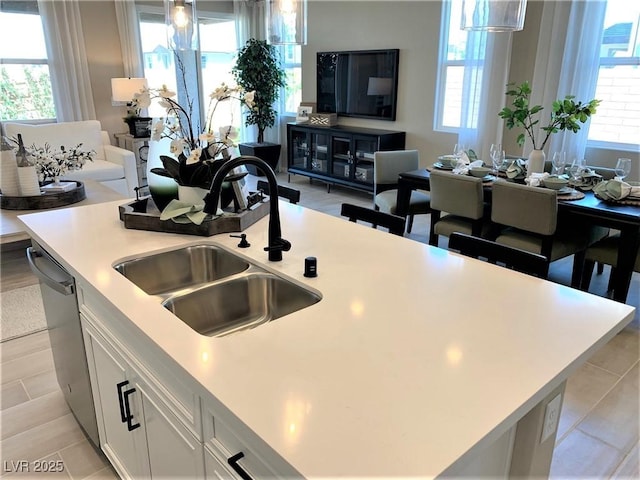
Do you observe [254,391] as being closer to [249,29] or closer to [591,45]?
[591,45]

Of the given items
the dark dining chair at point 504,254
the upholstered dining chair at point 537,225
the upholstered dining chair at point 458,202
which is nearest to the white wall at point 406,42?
the upholstered dining chair at point 458,202

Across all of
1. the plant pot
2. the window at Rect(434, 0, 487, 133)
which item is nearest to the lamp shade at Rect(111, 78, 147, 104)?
the plant pot

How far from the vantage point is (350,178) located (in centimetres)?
625

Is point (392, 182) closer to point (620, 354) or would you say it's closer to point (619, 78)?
point (619, 78)

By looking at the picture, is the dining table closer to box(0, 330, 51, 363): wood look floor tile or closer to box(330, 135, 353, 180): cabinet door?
box(0, 330, 51, 363): wood look floor tile

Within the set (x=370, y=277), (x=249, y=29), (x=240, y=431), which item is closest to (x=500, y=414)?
(x=240, y=431)

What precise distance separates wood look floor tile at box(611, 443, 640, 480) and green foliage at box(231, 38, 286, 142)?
19.8 ft

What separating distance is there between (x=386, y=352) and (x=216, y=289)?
0.68m

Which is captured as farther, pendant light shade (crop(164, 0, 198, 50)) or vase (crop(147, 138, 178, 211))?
pendant light shade (crop(164, 0, 198, 50))

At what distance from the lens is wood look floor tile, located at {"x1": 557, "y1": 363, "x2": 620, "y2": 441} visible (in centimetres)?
216

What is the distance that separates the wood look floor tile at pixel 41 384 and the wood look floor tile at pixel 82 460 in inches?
18.8

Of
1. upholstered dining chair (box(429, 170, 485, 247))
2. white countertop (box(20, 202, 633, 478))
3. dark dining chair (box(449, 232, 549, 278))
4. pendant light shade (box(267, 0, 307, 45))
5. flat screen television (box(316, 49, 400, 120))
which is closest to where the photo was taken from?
white countertop (box(20, 202, 633, 478))

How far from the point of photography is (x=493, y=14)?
7.59 feet

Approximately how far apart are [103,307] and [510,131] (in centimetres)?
477
